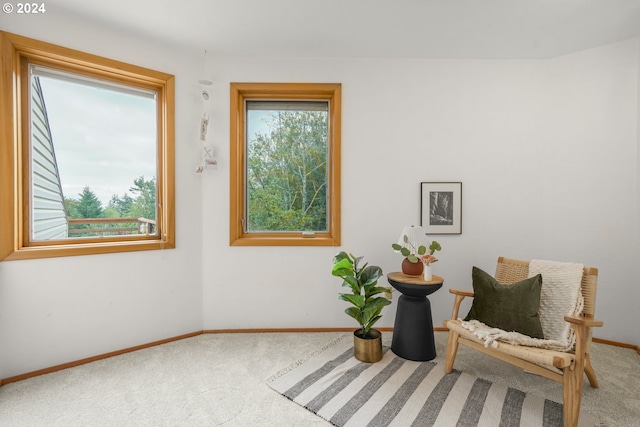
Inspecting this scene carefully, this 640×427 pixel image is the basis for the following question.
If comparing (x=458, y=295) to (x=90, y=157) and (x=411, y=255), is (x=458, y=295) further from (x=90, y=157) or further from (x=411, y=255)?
(x=90, y=157)

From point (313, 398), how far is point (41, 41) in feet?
10.0

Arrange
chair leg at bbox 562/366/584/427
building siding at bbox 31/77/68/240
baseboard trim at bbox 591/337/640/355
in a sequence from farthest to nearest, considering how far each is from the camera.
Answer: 1. baseboard trim at bbox 591/337/640/355
2. building siding at bbox 31/77/68/240
3. chair leg at bbox 562/366/584/427

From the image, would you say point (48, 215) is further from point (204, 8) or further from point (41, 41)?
point (204, 8)

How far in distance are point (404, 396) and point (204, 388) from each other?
1.29 metres

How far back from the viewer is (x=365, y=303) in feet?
7.43

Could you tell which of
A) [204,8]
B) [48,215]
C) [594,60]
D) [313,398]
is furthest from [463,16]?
[48,215]

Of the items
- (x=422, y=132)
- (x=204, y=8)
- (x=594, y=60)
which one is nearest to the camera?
(x=204, y=8)

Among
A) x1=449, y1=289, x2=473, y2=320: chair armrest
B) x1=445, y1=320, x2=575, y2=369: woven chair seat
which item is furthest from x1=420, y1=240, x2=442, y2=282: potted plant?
x1=445, y1=320, x2=575, y2=369: woven chair seat

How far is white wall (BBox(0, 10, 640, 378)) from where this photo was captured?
2613 millimetres

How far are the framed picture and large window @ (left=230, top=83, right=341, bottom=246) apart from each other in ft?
2.97

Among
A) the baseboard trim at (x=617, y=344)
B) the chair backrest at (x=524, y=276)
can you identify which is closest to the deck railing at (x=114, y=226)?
the chair backrest at (x=524, y=276)

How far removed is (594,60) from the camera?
259 cm

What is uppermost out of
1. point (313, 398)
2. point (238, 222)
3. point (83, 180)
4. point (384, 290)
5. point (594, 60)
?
point (594, 60)

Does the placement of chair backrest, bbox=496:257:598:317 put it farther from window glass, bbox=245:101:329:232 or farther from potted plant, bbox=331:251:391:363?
window glass, bbox=245:101:329:232
